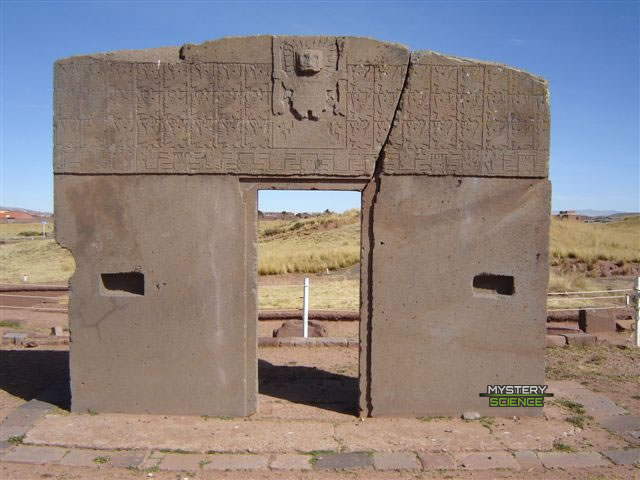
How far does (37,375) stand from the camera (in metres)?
7.18

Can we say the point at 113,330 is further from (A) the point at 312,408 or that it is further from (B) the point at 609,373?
(B) the point at 609,373

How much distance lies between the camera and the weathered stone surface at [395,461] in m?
Answer: 4.64

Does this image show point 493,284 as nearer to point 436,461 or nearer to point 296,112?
point 436,461

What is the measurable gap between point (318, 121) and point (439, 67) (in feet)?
3.92

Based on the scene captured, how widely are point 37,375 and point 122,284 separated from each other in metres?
2.37

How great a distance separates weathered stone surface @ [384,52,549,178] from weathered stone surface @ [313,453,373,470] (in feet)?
8.18

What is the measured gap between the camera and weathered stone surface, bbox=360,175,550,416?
552 cm

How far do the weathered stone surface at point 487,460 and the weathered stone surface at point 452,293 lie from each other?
809mm

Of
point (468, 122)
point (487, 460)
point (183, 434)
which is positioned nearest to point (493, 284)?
point (468, 122)

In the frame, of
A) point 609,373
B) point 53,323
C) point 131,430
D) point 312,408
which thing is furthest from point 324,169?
point 53,323

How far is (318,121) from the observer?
17.9 ft

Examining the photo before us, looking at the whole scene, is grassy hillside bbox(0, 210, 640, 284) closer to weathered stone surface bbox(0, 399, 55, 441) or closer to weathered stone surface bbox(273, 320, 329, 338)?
weathered stone surface bbox(273, 320, 329, 338)

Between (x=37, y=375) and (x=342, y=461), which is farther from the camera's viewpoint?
(x=37, y=375)

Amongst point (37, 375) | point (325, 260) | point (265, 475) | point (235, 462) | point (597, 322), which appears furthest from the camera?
point (325, 260)
